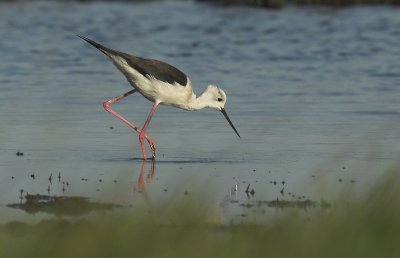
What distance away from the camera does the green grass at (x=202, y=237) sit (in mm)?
5719

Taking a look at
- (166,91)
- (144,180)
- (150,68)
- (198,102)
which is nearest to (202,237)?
(144,180)

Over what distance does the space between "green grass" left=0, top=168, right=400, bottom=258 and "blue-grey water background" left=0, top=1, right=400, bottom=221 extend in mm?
383

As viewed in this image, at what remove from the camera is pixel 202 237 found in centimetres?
599

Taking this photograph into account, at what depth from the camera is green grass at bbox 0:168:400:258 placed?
225 inches

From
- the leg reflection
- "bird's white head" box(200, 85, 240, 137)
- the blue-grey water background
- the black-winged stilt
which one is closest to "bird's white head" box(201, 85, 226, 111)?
"bird's white head" box(200, 85, 240, 137)

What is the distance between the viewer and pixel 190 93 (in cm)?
1145

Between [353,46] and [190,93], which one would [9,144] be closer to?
[190,93]

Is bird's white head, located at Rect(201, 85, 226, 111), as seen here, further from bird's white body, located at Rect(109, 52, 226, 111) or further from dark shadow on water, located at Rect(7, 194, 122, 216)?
dark shadow on water, located at Rect(7, 194, 122, 216)

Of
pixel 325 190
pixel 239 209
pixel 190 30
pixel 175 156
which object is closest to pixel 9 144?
pixel 175 156

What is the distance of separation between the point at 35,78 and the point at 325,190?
35.6ft

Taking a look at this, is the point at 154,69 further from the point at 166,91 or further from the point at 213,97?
the point at 213,97

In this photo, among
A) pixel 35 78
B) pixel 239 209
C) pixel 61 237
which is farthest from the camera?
pixel 35 78

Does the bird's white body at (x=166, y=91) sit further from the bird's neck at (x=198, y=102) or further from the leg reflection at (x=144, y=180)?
the leg reflection at (x=144, y=180)

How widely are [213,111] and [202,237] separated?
799 centimetres
